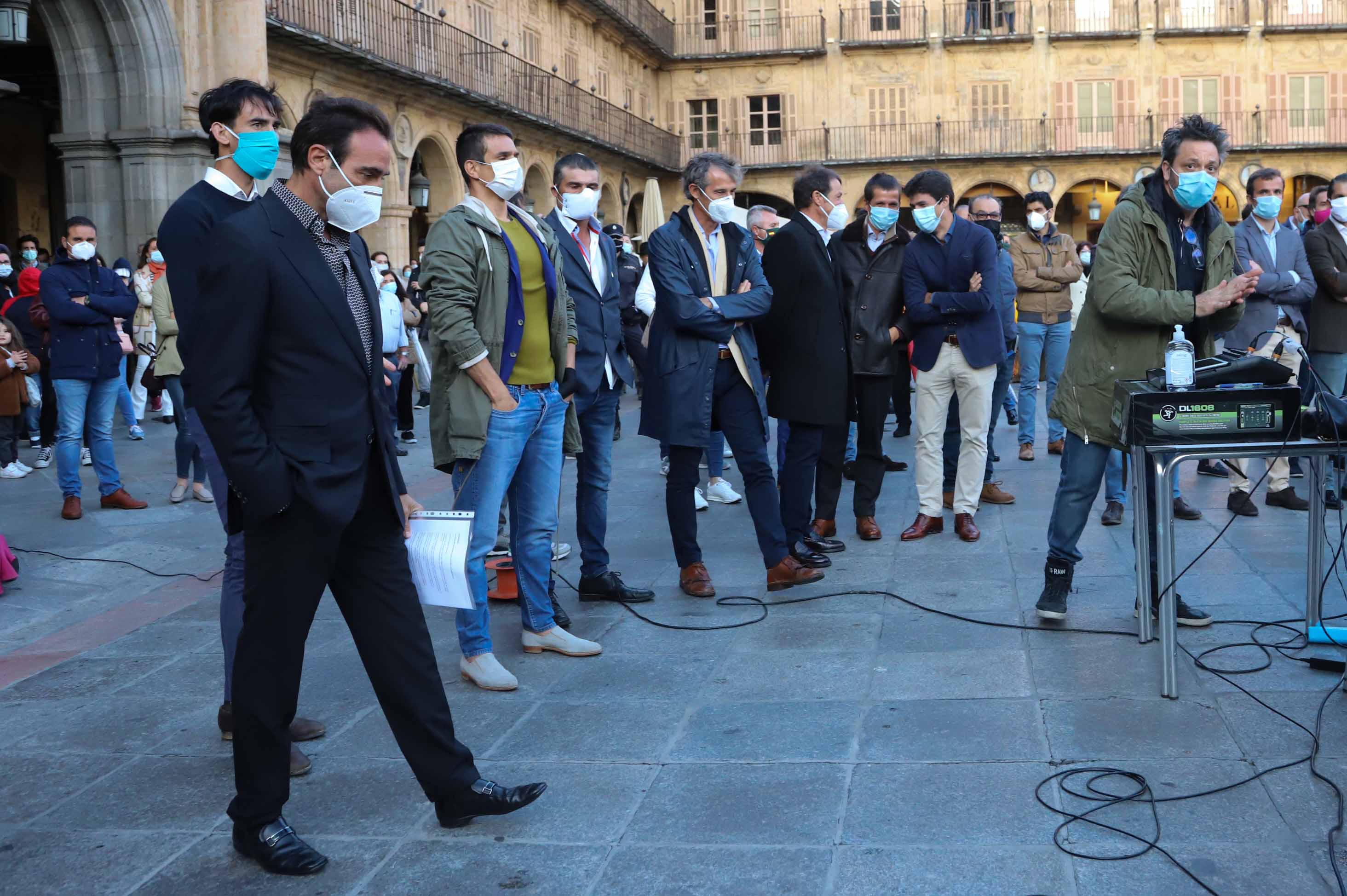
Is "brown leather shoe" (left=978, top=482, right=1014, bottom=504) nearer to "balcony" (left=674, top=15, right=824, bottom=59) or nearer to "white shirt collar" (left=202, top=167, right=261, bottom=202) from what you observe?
"white shirt collar" (left=202, top=167, right=261, bottom=202)

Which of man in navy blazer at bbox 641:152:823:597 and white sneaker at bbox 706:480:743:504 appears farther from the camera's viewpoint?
white sneaker at bbox 706:480:743:504

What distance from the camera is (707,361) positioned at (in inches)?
238

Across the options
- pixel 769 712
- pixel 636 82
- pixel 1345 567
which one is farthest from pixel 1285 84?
pixel 769 712

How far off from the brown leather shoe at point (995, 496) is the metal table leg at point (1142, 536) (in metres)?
3.36

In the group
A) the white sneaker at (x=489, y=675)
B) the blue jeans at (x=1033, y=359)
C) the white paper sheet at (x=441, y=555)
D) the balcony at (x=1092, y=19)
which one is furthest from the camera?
the balcony at (x=1092, y=19)

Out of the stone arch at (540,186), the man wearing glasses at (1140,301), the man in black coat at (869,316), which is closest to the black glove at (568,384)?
the man wearing glasses at (1140,301)

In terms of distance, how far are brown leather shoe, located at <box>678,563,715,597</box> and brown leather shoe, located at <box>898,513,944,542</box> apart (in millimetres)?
1525

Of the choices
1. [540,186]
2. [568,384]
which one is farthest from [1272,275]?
[540,186]

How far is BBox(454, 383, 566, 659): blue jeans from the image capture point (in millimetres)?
4918

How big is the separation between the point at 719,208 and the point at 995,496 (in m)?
3.20

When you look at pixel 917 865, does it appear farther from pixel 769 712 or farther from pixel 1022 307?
pixel 1022 307

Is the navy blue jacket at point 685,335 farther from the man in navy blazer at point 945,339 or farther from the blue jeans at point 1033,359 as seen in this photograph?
the blue jeans at point 1033,359

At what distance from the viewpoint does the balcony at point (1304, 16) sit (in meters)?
38.8

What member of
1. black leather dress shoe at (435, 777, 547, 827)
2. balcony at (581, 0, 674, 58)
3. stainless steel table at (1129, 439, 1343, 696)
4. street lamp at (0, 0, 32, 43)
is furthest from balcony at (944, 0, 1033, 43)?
black leather dress shoe at (435, 777, 547, 827)
